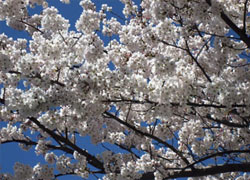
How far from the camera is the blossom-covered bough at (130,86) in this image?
5.78m

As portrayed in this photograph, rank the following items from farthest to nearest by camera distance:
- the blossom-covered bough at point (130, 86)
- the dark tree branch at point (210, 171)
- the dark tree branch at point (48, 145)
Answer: the dark tree branch at point (48, 145)
the dark tree branch at point (210, 171)
the blossom-covered bough at point (130, 86)

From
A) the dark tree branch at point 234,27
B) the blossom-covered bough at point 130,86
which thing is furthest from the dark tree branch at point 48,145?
the dark tree branch at point 234,27

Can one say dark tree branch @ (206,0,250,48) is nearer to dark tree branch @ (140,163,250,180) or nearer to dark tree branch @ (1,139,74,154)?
dark tree branch @ (140,163,250,180)

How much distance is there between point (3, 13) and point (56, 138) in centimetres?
482

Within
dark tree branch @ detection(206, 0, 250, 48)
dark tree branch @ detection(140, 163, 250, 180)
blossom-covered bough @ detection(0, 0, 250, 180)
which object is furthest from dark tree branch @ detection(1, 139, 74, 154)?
dark tree branch @ detection(206, 0, 250, 48)

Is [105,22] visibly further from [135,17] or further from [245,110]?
[245,110]

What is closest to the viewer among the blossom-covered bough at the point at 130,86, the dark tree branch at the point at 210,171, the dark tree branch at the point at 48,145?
the blossom-covered bough at the point at 130,86

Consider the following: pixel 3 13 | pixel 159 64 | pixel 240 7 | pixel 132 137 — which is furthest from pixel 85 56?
pixel 240 7

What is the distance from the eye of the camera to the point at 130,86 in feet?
19.3

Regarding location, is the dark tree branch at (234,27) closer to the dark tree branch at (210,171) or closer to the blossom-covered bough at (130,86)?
the blossom-covered bough at (130,86)

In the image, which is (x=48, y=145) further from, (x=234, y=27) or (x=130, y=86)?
(x=234, y=27)

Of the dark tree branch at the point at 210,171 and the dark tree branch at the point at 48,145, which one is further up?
the dark tree branch at the point at 48,145

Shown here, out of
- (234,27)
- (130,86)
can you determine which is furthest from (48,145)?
(234,27)

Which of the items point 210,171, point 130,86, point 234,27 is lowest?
point 210,171
